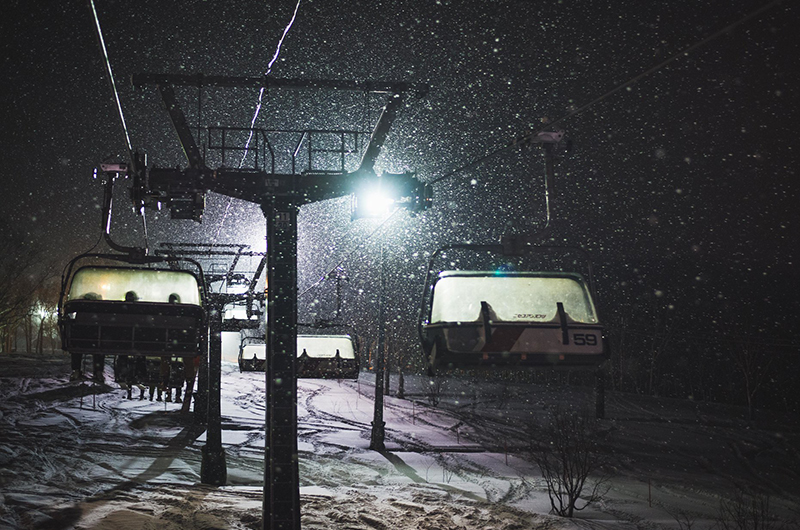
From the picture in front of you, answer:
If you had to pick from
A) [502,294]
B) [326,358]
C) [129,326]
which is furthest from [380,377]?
[502,294]

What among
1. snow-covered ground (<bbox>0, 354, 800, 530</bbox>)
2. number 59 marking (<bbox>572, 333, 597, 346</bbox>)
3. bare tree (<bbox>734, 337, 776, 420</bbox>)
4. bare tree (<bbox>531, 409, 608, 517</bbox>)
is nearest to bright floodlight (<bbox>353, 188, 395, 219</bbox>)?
number 59 marking (<bbox>572, 333, 597, 346</bbox>)

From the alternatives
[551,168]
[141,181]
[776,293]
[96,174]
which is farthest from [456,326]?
[776,293]

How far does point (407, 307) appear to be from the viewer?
285 ft

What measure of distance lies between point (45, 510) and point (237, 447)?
9.59 meters

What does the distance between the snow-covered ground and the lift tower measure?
139 inches

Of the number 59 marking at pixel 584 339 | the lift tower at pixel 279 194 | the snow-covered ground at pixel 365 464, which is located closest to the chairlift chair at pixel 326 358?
the snow-covered ground at pixel 365 464

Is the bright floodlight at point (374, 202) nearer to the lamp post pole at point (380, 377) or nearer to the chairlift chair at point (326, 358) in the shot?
the chairlift chair at point (326, 358)

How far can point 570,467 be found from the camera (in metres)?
13.3

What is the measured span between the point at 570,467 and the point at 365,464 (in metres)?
7.03

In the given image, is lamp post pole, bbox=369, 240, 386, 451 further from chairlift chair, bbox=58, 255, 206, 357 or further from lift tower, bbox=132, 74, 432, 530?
chairlift chair, bbox=58, 255, 206, 357

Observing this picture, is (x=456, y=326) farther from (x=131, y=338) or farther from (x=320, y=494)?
(x=320, y=494)

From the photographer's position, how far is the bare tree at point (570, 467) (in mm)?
13023

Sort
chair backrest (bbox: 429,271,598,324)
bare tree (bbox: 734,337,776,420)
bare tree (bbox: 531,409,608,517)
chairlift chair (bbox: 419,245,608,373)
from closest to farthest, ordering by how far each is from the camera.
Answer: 1. chairlift chair (bbox: 419,245,608,373)
2. chair backrest (bbox: 429,271,598,324)
3. bare tree (bbox: 531,409,608,517)
4. bare tree (bbox: 734,337,776,420)

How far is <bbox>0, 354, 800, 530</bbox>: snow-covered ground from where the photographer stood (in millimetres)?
11156
